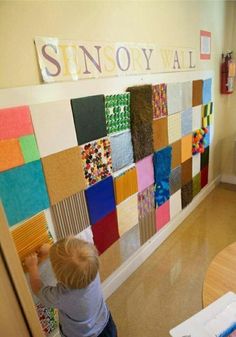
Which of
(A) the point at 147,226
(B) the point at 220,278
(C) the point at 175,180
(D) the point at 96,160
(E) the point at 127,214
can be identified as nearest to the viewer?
(B) the point at 220,278

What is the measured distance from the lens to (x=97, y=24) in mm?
1341

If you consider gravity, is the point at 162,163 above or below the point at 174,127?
below

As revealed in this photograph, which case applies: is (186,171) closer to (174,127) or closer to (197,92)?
(174,127)

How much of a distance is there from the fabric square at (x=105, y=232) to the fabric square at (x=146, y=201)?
29cm

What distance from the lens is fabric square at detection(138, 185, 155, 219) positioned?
1.89 metres

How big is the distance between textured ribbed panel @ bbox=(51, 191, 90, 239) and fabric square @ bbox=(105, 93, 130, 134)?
0.46 m

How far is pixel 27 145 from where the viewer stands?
1.11 m

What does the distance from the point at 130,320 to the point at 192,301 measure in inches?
17.6

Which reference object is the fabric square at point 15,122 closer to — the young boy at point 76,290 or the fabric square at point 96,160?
the fabric square at point 96,160

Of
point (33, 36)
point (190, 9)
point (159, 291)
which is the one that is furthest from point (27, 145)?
point (190, 9)

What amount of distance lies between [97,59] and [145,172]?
881 millimetres

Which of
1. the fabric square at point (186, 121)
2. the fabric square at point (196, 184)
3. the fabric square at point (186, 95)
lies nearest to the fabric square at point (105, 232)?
the fabric square at point (186, 121)

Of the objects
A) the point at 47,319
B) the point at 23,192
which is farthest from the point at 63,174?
the point at 47,319

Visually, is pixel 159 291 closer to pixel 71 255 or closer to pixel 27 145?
pixel 71 255
